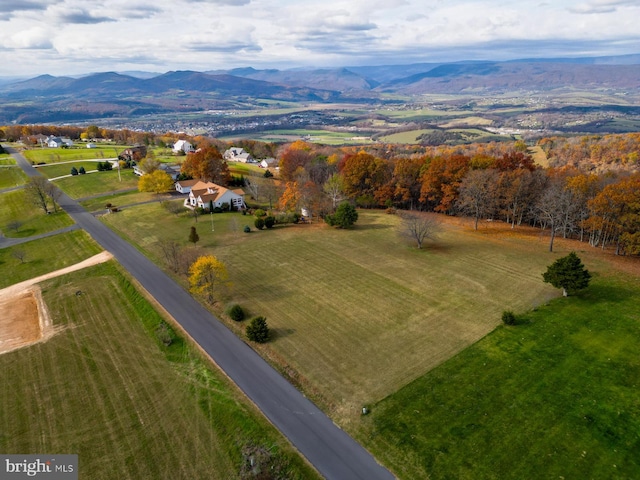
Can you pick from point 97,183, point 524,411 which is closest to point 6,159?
point 97,183

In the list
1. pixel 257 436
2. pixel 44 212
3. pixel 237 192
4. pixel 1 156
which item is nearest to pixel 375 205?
pixel 237 192

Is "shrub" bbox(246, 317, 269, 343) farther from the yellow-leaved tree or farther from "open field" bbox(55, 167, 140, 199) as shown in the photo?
"open field" bbox(55, 167, 140, 199)

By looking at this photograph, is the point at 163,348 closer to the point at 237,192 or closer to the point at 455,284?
the point at 455,284

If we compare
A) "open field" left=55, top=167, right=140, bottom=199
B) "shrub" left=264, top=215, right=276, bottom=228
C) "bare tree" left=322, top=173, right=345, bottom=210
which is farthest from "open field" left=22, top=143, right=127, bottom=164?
"bare tree" left=322, top=173, right=345, bottom=210

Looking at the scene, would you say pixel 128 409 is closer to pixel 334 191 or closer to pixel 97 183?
pixel 334 191

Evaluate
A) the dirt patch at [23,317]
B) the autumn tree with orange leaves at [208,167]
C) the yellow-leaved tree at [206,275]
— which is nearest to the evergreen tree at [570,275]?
the yellow-leaved tree at [206,275]

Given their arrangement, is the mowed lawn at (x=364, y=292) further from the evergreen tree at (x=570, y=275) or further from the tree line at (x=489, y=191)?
the tree line at (x=489, y=191)
